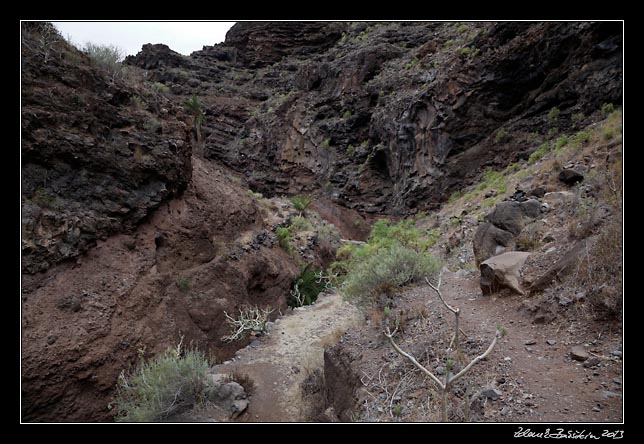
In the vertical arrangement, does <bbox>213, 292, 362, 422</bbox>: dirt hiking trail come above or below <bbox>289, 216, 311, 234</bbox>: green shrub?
below

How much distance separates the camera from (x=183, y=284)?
7.20 metres

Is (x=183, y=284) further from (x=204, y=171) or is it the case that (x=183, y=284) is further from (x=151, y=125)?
(x=204, y=171)

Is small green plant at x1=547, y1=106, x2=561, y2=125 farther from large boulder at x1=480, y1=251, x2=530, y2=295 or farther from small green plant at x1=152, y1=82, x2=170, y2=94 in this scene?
small green plant at x1=152, y1=82, x2=170, y2=94

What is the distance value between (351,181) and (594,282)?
1995 centimetres

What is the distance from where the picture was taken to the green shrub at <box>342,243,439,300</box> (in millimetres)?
5922

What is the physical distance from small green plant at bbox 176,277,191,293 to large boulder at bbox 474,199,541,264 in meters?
5.90

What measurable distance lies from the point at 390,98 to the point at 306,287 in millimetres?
16404

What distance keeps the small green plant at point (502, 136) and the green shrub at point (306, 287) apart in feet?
36.4

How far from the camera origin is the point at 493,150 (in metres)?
16.4

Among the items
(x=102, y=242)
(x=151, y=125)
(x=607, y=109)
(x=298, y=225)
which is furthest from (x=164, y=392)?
(x=607, y=109)

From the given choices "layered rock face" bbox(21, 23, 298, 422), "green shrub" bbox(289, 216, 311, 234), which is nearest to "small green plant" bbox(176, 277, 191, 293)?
"layered rock face" bbox(21, 23, 298, 422)

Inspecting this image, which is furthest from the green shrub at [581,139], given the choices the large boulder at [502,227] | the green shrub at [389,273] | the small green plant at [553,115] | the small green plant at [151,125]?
the small green plant at [151,125]

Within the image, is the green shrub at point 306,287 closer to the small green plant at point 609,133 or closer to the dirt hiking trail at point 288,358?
the dirt hiking trail at point 288,358

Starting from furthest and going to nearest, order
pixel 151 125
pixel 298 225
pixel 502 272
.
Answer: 1. pixel 298 225
2. pixel 151 125
3. pixel 502 272
